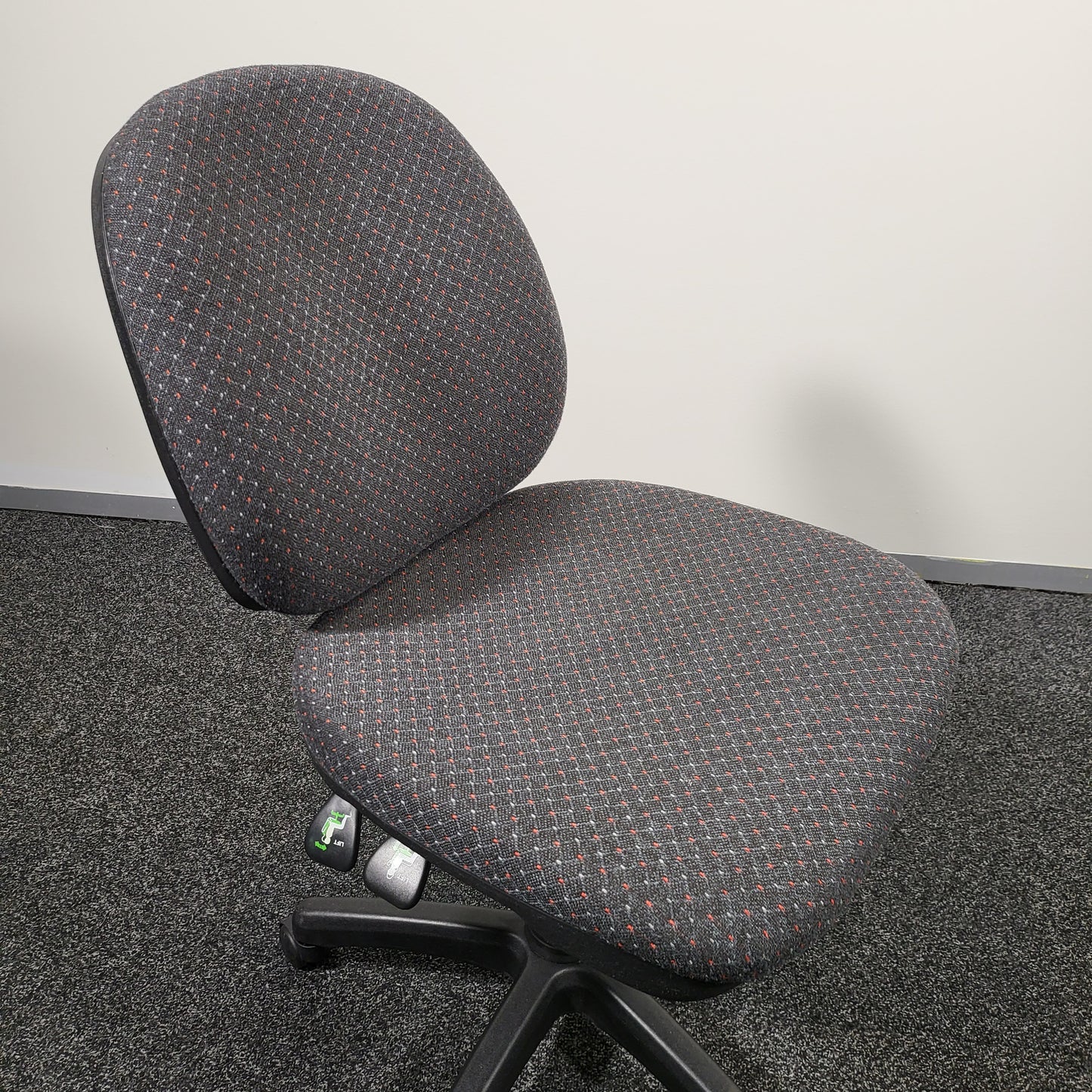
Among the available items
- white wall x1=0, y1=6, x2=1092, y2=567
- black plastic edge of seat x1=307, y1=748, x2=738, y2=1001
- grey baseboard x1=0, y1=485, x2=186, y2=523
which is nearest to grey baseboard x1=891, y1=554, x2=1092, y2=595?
white wall x1=0, y1=6, x2=1092, y2=567

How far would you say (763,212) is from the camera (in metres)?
1.57

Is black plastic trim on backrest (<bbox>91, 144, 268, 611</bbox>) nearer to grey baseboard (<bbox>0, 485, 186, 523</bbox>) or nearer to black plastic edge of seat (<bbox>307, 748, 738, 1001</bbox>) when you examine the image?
black plastic edge of seat (<bbox>307, 748, 738, 1001</bbox>)

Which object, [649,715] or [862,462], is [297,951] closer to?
[649,715]

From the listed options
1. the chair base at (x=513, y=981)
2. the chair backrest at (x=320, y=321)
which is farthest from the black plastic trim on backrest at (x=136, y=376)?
the chair base at (x=513, y=981)

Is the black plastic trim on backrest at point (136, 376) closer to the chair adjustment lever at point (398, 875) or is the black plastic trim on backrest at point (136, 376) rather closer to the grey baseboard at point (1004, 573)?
the chair adjustment lever at point (398, 875)

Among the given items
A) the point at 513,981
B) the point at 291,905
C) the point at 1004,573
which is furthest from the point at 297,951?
the point at 1004,573

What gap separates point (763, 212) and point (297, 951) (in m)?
1.29

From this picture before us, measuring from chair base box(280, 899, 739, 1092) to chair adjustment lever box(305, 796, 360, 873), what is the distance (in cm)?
17

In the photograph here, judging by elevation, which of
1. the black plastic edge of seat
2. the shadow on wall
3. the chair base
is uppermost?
the black plastic edge of seat

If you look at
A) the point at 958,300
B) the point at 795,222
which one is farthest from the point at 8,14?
the point at 958,300

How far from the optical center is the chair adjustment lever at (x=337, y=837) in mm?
856

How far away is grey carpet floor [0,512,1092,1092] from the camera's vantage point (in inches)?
41.1

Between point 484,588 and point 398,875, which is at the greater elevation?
point 484,588

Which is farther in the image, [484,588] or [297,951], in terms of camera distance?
[297,951]
